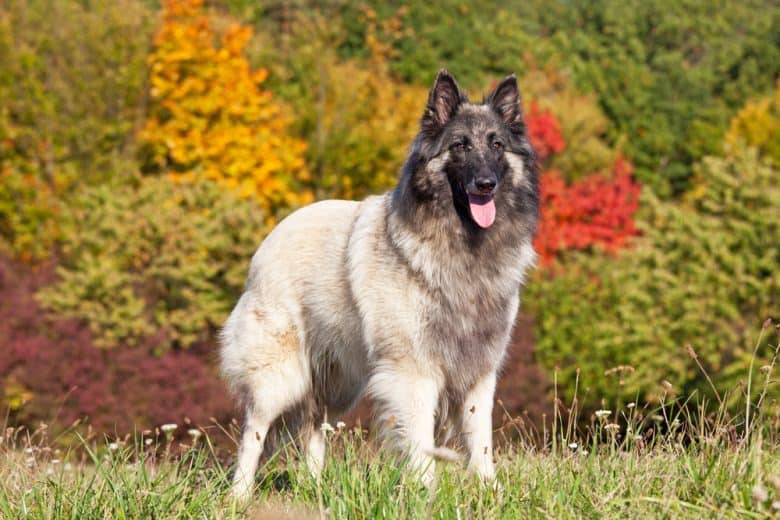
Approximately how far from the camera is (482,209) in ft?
17.9

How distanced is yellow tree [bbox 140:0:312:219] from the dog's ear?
20.5 metres

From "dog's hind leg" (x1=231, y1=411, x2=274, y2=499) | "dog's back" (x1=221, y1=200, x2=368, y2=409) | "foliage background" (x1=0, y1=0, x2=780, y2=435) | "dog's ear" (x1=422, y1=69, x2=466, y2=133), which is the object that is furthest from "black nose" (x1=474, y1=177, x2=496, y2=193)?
"foliage background" (x1=0, y1=0, x2=780, y2=435)

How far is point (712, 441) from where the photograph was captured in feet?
12.8

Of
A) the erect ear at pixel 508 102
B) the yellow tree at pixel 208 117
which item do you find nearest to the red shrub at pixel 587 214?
the yellow tree at pixel 208 117

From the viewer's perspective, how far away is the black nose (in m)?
5.25

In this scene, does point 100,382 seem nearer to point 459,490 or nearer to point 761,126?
point 459,490

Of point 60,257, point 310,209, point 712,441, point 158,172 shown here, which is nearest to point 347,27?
point 158,172

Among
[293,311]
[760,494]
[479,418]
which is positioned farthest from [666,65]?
[760,494]

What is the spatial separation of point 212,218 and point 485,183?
1859cm

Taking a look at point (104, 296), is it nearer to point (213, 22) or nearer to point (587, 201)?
point (213, 22)

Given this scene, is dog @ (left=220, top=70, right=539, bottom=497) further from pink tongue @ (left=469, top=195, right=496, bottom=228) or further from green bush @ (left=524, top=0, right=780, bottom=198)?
green bush @ (left=524, top=0, right=780, bottom=198)

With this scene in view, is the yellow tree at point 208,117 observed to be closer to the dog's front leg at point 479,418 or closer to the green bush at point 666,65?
the dog's front leg at point 479,418

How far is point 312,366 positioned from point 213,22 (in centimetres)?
2546

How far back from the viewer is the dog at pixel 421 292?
536 centimetres
